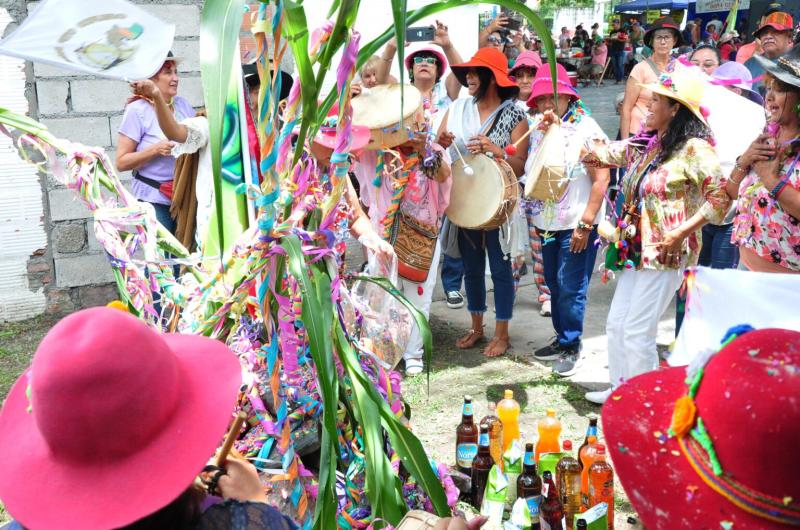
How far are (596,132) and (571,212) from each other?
508 millimetres

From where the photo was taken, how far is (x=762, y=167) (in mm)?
3199

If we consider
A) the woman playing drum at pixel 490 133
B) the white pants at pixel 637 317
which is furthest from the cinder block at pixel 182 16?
the white pants at pixel 637 317

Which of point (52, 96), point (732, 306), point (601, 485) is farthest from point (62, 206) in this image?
point (732, 306)

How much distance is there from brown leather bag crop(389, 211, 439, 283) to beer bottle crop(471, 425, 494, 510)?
173 centimetres

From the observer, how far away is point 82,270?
18.6 ft

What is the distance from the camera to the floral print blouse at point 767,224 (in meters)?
3.14

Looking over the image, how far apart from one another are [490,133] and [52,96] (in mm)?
2949

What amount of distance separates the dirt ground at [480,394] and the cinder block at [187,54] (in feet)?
8.54

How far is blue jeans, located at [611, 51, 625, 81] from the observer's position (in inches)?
846

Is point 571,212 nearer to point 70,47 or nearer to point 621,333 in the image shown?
point 621,333

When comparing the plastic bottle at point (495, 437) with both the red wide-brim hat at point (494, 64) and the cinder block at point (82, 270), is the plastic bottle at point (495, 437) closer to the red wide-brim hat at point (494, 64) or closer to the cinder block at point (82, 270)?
the red wide-brim hat at point (494, 64)

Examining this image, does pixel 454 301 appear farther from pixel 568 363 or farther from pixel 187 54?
pixel 187 54

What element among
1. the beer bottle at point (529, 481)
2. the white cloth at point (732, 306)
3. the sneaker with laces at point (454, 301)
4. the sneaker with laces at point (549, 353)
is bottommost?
the sneaker with laces at point (454, 301)

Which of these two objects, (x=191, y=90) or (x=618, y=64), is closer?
(x=191, y=90)
